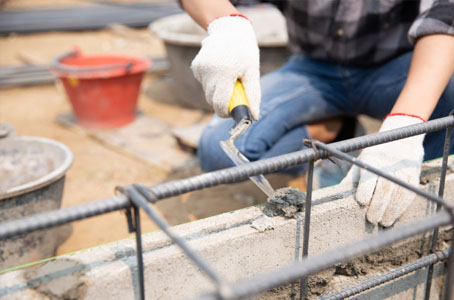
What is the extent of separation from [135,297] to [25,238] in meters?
0.97

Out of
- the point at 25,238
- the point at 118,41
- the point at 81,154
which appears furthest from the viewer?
the point at 118,41

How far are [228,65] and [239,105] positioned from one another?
A: 156 millimetres

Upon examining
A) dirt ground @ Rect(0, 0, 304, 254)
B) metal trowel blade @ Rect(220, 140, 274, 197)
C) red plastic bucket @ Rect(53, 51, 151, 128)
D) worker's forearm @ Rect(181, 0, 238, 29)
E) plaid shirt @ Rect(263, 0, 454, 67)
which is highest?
worker's forearm @ Rect(181, 0, 238, 29)

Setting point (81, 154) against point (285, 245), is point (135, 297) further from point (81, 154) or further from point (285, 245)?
point (81, 154)

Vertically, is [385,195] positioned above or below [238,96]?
below

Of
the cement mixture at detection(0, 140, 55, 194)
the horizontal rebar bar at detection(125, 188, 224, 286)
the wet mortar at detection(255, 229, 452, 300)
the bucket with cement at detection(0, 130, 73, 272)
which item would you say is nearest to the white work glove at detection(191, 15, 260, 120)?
the wet mortar at detection(255, 229, 452, 300)

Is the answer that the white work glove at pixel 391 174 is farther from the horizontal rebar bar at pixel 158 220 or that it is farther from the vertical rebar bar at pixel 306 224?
the horizontal rebar bar at pixel 158 220

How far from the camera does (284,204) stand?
1.49 metres

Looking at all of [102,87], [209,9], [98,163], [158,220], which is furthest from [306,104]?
[102,87]

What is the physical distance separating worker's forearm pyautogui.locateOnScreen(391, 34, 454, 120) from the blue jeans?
36 cm

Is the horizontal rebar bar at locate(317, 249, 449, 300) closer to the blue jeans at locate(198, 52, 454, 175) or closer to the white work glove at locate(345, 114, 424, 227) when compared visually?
the white work glove at locate(345, 114, 424, 227)

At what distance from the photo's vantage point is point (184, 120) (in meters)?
4.46

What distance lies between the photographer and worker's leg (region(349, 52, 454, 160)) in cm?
202

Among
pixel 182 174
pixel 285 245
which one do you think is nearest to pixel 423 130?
pixel 285 245
